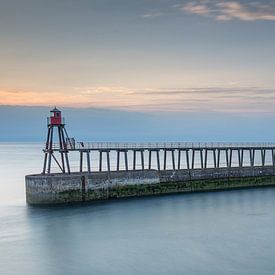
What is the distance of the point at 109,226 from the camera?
33.5 m

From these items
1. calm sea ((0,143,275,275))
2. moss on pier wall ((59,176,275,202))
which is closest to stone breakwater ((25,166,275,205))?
moss on pier wall ((59,176,275,202))

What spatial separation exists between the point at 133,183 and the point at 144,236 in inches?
491

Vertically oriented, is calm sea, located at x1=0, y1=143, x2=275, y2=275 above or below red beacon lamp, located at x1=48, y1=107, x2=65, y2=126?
below

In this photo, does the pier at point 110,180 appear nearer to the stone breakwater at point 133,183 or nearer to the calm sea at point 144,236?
the stone breakwater at point 133,183

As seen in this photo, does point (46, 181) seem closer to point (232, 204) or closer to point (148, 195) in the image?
point (148, 195)

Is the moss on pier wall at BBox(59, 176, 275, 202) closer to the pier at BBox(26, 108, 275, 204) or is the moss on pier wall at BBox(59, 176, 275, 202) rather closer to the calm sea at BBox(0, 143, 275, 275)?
the pier at BBox(26, 108, 275, 204)

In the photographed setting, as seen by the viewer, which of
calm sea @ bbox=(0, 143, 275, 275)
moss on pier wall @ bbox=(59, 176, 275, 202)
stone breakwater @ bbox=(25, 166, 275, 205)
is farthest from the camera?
moss on pier wall @ bbox=(59, 176, 275, 202)

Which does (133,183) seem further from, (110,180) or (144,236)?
(144,236)

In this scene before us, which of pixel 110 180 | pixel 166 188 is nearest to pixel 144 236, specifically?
pixel 110 180

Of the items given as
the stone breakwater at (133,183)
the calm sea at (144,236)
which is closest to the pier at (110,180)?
the stone breakwater at (133,183)

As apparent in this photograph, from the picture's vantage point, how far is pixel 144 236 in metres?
31.0

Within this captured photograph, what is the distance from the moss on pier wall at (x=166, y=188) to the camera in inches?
1593

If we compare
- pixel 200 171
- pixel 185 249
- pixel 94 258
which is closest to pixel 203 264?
pixel 185 249

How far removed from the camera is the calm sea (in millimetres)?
25297
